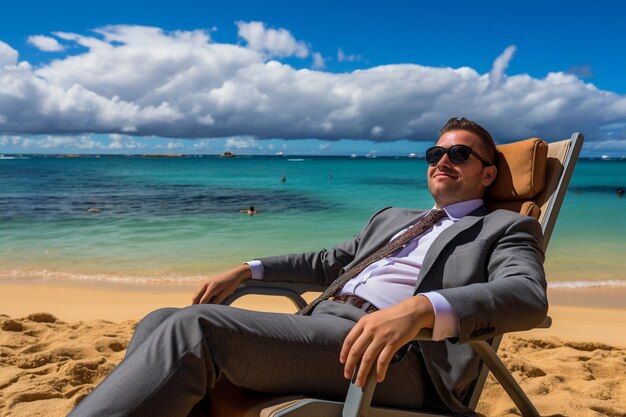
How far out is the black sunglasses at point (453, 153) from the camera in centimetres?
263

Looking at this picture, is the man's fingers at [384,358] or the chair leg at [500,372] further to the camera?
the chair leg at [500,372]

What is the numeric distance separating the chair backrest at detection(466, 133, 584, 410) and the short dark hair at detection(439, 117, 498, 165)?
0.07 meters

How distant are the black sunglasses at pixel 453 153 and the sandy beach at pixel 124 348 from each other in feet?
4.94

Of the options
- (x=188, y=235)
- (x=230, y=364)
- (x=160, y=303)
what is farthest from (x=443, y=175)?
(x=188, y=235)

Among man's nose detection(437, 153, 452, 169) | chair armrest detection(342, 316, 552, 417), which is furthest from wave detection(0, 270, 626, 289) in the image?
chair armrest detection(342, 316, 552, 417)

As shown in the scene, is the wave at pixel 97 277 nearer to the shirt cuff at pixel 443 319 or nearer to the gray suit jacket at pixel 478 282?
the gray suit jacket at pixel 478 282

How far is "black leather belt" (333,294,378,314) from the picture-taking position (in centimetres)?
230

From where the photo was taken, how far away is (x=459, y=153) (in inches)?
104

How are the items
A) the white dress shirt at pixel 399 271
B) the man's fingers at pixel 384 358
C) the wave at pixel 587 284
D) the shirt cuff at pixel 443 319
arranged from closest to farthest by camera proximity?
the man's fingers at pixel 384 358, the shirt cuff at pixel 443 319, the white dress shirt at pixel 399 271, the wave at pixel 587 284

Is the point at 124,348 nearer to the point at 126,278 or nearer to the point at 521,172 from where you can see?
the point at 521,172

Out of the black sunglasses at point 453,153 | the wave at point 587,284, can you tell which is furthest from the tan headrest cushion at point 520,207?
the wave at point 587,284

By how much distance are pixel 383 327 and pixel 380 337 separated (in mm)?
28

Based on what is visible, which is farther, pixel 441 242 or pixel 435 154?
pixel 435 154

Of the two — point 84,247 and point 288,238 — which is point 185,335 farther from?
point 288,238
